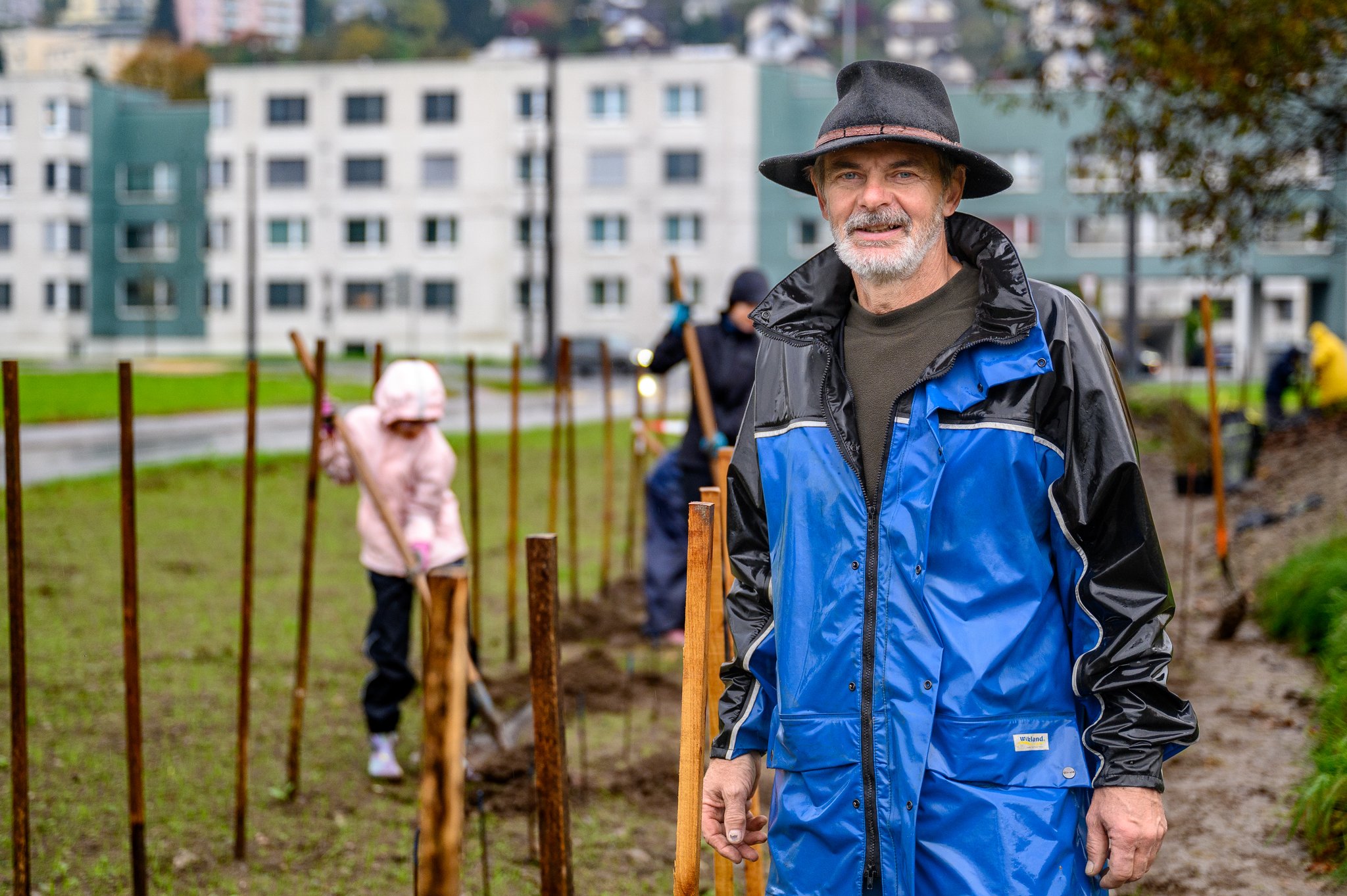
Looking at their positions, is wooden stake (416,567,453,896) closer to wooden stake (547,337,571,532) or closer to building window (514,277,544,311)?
wooden stake (547,337,571,532)

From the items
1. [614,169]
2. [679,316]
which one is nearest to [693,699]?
[679,316]

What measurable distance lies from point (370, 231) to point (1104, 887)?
5752 cm

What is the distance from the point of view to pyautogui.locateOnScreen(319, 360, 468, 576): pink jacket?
18.4ft

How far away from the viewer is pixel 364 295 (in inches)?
2269

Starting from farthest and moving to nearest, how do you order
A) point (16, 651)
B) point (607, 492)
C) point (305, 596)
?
1. point (607, 492)
2. point (305, 596)
3. point (16, 651)

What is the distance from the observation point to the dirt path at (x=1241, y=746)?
446 centimetres

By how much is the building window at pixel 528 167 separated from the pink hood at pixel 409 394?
51959 mm

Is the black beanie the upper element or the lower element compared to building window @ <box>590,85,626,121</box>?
lower

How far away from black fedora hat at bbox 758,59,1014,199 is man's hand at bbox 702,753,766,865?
3.71 feet

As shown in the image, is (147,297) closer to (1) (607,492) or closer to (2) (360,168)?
(2) (360,168)

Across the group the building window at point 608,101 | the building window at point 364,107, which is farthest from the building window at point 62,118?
the building window at point 608,101

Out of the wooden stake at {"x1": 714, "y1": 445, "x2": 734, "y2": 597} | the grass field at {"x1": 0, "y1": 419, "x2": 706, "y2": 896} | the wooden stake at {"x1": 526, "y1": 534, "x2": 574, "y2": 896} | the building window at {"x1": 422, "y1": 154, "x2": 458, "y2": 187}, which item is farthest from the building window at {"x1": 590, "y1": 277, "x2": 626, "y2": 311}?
the wooden stake at {"x1": 526, "y1": 534, "x2": 574, "y2": 896}

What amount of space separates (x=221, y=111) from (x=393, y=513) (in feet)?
192

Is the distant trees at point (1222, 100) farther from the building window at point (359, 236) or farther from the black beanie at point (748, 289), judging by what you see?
the building window at point (359, 236)
